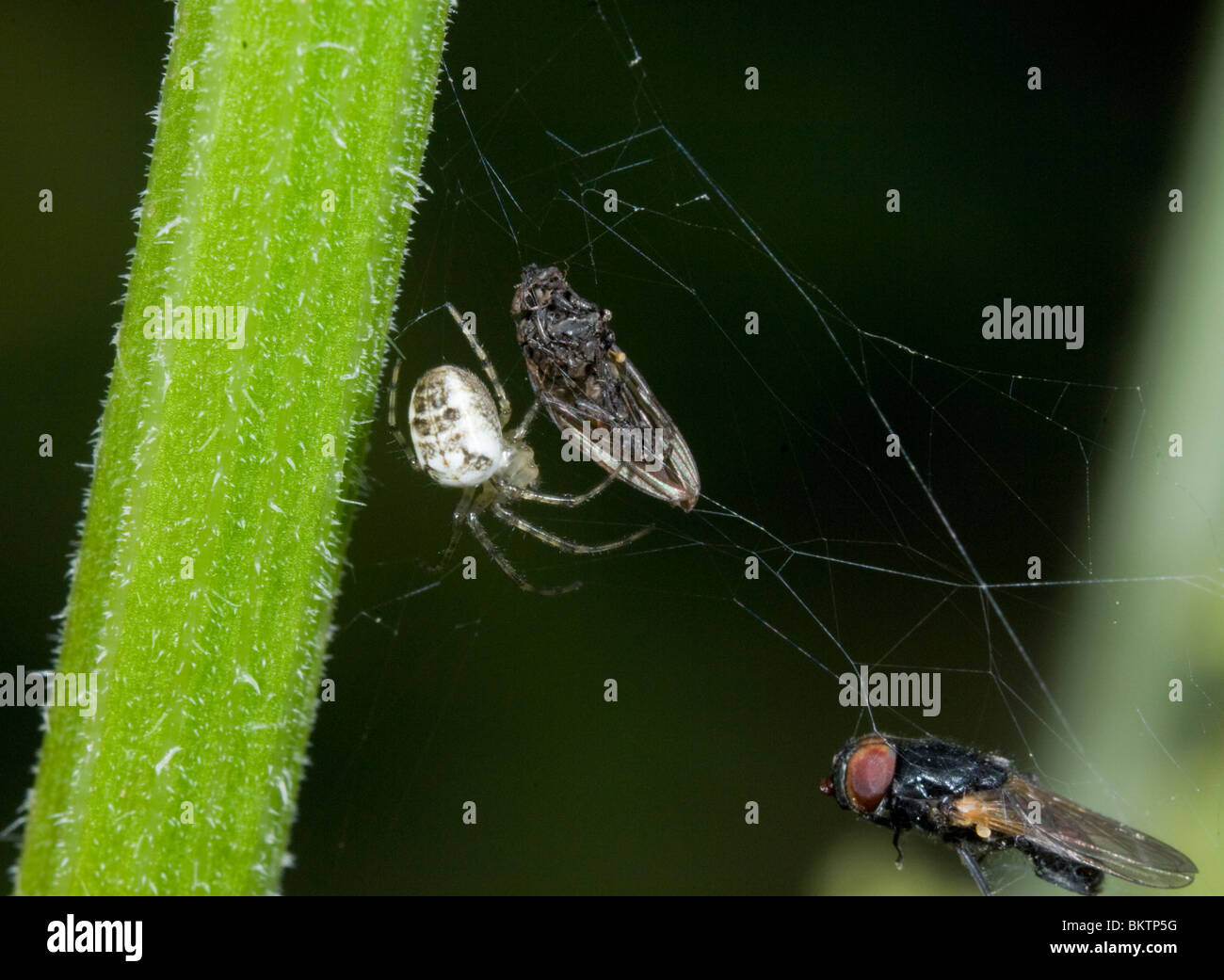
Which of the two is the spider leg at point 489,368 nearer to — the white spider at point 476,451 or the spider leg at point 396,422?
the white spider at point 476,451

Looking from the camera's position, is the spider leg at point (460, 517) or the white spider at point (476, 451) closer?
the white spider at point (476, 451)

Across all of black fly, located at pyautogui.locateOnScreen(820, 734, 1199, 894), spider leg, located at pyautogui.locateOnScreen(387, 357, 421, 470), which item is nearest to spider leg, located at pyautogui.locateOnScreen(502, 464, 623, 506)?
spider leg, located at pyautogui.locateOnScreen(387, 357, 421, 470)

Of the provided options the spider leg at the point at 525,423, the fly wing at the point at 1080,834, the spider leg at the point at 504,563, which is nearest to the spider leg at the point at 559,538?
the spider leg at the point at 504,563

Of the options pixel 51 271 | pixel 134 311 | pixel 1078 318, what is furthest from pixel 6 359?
pixel 1078 318

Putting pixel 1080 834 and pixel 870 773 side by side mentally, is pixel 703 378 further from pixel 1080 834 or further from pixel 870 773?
pixel 1080 834

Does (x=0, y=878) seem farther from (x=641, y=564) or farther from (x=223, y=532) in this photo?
(x=641, y=564)

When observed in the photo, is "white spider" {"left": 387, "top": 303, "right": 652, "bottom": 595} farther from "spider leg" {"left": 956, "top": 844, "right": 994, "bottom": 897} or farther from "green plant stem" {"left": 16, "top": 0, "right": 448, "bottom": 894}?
"spider leg" {"left": 956, "top": 844, "right": 994, "bottom": 897}
